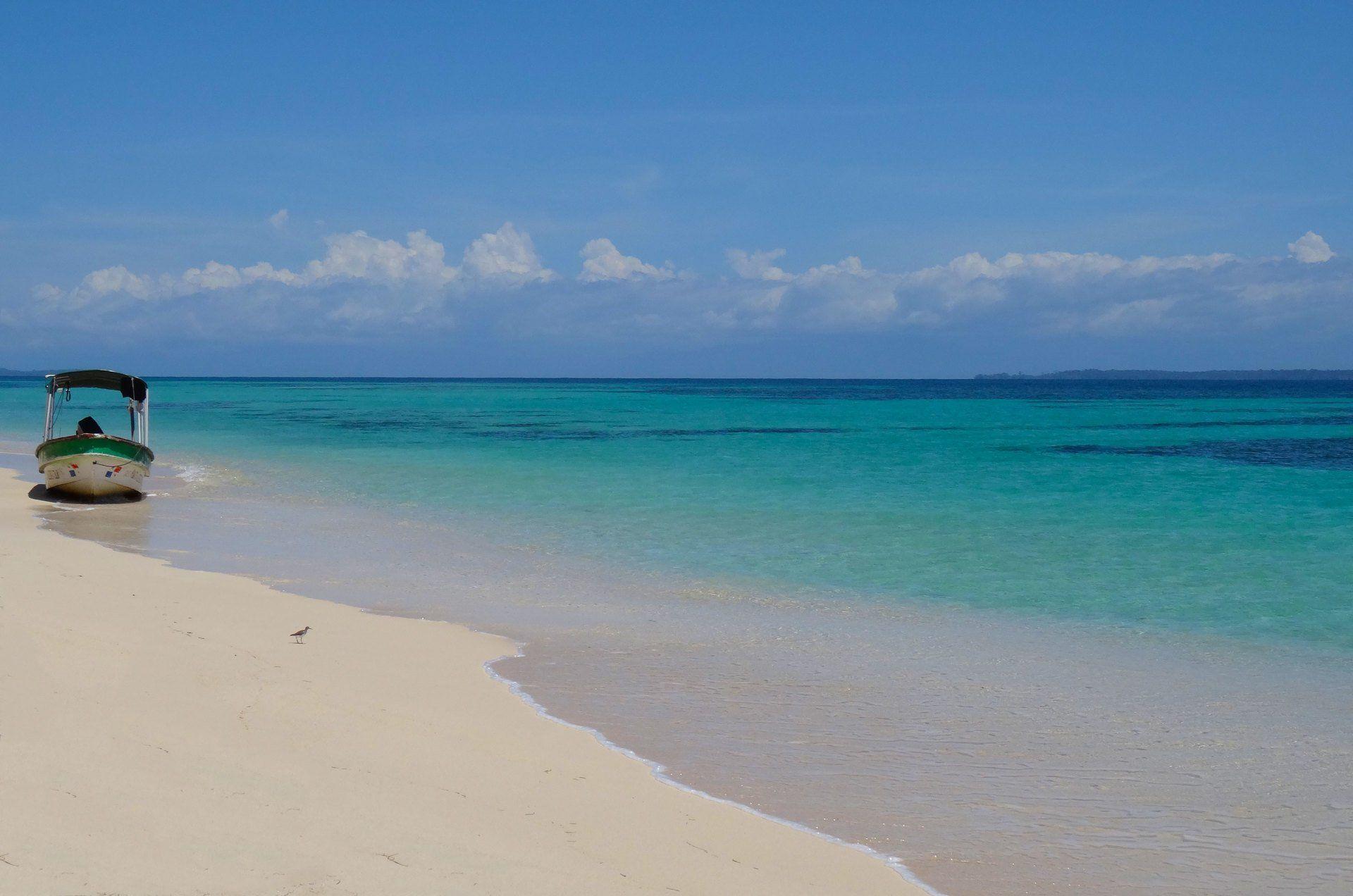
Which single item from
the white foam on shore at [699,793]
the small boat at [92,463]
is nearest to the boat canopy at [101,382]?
the small boat at [92,463]

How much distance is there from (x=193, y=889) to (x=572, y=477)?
20.7 m

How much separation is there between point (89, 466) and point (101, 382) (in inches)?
113

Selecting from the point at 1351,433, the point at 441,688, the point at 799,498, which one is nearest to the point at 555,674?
the point at 441,688

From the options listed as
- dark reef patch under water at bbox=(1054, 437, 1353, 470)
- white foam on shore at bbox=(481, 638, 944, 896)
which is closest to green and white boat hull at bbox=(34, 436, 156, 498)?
white foam on shore at bbox=(481, 638, 944, 896)

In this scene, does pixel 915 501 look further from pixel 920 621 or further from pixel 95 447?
pixel 95 447

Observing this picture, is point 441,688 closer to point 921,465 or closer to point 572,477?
point 572,477

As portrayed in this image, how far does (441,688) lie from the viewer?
7402 mm

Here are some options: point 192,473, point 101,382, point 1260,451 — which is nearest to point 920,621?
point 101,382

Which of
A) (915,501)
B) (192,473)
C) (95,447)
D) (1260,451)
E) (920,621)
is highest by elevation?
(1260,451)

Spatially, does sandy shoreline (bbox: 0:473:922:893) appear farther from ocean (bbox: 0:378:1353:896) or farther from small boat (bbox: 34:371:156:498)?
small boat (bbox: 34:371:156:498)

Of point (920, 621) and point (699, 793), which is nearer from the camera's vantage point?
point (699, 793)

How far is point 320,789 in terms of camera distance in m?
5.07

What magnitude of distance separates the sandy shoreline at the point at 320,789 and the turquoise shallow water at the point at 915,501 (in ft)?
20.2

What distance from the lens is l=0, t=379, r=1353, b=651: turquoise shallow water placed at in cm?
1223
